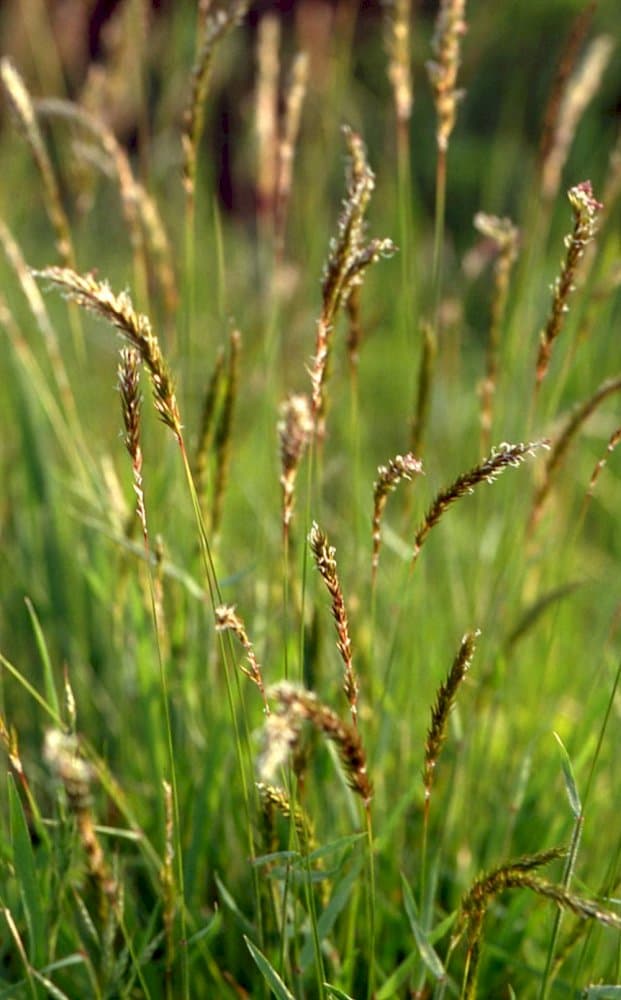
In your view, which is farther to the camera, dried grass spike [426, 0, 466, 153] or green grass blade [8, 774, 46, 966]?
dried grass spike [426, 0, 466, 153]

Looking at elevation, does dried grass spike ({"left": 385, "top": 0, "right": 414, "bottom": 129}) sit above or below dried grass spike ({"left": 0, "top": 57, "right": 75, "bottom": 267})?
above

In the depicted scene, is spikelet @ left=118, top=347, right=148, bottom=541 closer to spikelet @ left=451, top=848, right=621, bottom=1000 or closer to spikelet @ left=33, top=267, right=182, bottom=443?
spikelet @ left=33, top=267, right=182, bottom=443

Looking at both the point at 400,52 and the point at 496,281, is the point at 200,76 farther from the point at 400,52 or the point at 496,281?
the point at 496,281

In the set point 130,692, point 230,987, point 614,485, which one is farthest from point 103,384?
point 230,987

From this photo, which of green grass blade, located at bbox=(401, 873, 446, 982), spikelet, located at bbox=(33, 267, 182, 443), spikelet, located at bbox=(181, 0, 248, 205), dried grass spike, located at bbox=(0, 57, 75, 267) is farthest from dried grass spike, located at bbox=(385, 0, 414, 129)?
green grass blade, located at bbox=(401, 873, 446, 982)

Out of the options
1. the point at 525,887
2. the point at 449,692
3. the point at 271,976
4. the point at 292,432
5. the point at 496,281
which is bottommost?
the point at 271,976

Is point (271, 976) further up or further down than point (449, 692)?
further down

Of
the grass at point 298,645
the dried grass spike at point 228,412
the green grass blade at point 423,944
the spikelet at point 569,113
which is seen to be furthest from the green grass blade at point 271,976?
the spikelet at point 569,113

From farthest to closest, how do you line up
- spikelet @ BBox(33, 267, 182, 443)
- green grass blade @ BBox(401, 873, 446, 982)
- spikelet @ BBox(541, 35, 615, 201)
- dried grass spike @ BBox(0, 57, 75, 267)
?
1. spikelet @ BBox(541, 35, 615, 201)
2. dried grass spike @ BBox(0, 57, 75, 267)
3. green grass blade @ BBox(401, 873, 446, 982)
4. spikelet @ BBox(33, 267, 182, 443)

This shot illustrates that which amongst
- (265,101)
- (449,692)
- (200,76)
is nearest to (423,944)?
(449,692)
